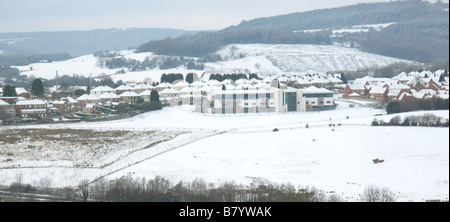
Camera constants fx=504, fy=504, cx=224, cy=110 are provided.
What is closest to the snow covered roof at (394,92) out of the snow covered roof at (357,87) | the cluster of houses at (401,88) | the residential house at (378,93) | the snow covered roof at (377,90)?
the cluster of houses at (401,88)

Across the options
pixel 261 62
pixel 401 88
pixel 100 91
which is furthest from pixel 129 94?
pixel 261 62

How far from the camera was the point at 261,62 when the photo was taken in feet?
102

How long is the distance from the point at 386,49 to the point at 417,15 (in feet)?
36.1

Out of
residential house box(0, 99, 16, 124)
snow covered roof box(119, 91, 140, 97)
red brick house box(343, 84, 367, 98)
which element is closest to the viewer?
residential house box(0, 99, 16, 124)

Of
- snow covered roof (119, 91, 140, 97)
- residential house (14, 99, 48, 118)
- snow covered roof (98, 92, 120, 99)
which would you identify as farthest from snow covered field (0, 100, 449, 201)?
snow covered roof (119, 91, 140, 97)

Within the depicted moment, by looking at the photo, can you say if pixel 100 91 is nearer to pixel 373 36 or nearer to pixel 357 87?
pixel 357 87

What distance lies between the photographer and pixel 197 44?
123ft

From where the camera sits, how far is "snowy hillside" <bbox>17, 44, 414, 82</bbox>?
25938 millimetres

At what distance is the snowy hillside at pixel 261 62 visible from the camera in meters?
25.9

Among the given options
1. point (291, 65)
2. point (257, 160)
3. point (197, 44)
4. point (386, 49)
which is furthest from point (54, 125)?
point (386, 49)

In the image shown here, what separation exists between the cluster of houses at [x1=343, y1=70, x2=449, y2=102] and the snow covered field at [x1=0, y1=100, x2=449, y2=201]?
15.1ft

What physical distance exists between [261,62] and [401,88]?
592 inches

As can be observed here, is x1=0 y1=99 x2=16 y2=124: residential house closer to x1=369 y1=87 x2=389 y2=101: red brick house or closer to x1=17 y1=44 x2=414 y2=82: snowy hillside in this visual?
x1=369 y1=87 x2=389 y2=101: red brick house
